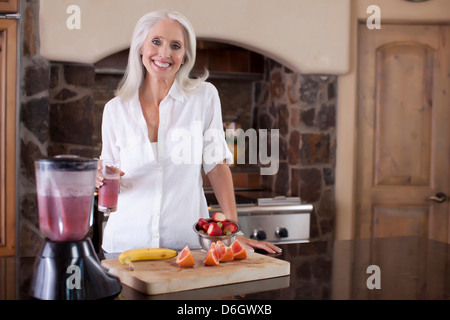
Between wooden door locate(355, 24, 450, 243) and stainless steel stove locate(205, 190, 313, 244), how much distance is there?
59cm

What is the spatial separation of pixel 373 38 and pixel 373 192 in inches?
43.8

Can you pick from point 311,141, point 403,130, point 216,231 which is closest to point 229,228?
point 216,231

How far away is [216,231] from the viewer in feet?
5.58

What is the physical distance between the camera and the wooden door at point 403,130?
3.90 meters

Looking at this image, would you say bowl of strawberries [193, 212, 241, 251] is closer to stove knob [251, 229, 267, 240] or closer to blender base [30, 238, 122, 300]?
blender base [30, 238, 122, 300]

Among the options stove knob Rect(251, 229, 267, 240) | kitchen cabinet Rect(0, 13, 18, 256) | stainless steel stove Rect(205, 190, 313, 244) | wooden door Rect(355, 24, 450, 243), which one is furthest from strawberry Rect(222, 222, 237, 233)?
wooden door Rect(355, 24, 450, 243)

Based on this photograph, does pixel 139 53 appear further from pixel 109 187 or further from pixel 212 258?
pixel 212 258

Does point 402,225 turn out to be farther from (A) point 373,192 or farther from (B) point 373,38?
(B) point 373,38

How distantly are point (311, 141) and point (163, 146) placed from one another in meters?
1.95

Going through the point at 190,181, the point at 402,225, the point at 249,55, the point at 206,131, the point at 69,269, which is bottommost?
the point at 402,225

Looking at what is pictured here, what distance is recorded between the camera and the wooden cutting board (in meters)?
1.37
